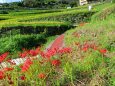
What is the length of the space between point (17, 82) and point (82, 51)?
1.90 meters

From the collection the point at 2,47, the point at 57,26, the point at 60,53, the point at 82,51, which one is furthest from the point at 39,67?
the point at 57,26

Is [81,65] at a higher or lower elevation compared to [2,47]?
higher

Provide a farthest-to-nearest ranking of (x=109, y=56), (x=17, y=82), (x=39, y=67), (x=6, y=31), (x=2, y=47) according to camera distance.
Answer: (x=6, y=31)
(x=2, y=47)
(x=109, y=56)
(x=39, y=67)
(x=17, y=82)

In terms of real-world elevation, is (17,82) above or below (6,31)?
above

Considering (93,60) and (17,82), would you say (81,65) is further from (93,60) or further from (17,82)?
(17,82)

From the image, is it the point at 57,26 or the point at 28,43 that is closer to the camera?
the point at 28,43

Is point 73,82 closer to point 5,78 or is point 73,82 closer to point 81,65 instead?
point 81,65

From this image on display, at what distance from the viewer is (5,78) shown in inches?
274

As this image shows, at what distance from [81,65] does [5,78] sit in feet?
4.25

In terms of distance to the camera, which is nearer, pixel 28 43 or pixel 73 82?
pixel 73 82

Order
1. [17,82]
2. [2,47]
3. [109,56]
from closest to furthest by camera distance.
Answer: [17,82]
[109,56]
[2,47]

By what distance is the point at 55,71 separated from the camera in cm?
721

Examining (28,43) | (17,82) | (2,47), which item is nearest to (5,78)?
(17,82)

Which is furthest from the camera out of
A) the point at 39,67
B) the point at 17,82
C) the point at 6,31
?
the point at 6,31
